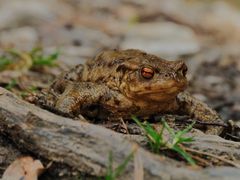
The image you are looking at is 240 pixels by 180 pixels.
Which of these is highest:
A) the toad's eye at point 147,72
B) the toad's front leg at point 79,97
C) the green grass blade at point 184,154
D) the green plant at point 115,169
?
the toad's eye at point 147,72

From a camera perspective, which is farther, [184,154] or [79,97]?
[79,97]

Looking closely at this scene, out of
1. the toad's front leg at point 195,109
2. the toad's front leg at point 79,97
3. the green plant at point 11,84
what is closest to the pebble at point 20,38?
the green plant at point 11,84

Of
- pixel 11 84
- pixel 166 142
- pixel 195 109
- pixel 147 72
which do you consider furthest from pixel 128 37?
pixel 166 142

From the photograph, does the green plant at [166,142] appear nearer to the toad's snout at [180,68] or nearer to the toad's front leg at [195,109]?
the toad's snout at [180,68]

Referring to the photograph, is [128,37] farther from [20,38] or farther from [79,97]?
[79,97]

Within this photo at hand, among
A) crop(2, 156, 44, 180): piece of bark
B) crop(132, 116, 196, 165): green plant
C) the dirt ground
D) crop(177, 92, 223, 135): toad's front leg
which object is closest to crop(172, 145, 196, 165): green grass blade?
crop(132, 116, 196, 165): green plant

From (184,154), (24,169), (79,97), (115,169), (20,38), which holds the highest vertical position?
(20,38)

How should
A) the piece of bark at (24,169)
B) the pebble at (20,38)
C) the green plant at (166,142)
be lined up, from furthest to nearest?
1. the pebble at (20,38)
2. the piece of bark at (24,169)
3. the green plant at (166,142)

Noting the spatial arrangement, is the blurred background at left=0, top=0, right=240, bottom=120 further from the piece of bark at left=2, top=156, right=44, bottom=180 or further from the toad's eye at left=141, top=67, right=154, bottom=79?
the piece of bark at left=2, top=156, right=44, bottom=180
